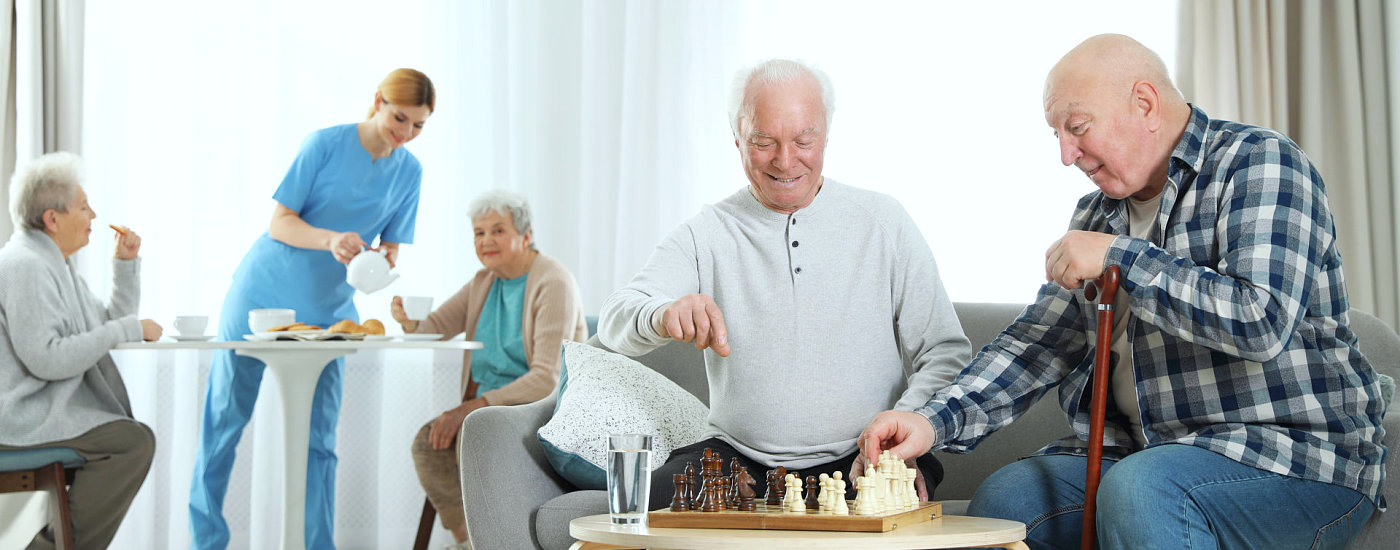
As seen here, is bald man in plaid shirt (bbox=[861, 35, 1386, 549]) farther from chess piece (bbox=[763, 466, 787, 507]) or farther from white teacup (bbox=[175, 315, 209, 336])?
white teacup (bbox=[175, 315, 209, 336])

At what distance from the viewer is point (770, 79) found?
5.87 feet

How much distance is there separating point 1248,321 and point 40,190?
114 inches

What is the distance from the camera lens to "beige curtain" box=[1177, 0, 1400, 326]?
3217 millimetres

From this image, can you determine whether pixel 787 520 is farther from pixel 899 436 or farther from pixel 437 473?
pixel 437 473

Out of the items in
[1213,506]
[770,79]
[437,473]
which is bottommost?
[437,473]

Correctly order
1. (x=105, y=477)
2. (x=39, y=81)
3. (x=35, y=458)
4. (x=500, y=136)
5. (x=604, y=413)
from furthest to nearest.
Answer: (x=500, y=136)
(x=39, y=81)
(x=105, y=477)
(x=35, y=458)
(x=604, y=413)

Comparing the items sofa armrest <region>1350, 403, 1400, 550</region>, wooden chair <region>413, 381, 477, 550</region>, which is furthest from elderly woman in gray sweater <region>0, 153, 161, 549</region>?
sofa armrest <region>1350, 403, 1400, 550</region>

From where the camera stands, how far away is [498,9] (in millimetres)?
3893

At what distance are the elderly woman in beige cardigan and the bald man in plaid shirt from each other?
58.6 inches

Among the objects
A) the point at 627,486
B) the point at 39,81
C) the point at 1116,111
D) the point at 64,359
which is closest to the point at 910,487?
the point at 627,486

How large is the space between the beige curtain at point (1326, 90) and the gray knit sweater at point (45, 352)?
3.29 m

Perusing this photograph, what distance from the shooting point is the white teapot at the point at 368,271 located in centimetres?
295

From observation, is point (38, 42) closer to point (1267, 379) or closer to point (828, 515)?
point (828, 515)

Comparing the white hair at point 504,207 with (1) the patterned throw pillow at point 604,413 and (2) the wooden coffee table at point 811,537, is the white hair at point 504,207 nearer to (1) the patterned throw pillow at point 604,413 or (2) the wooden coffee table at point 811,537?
(1) the patterned throw pillow at point 604,413
